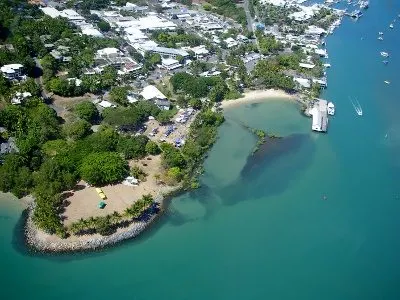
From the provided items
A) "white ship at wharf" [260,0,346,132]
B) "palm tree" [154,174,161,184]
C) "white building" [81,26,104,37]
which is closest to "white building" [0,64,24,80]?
"white building" [81,26,104,37]

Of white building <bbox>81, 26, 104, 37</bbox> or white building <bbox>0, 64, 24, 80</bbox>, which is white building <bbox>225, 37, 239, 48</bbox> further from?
white building <bbox>0, 64, 24, 80</bbox>

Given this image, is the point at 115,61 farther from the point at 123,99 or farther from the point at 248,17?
the point at 248,17

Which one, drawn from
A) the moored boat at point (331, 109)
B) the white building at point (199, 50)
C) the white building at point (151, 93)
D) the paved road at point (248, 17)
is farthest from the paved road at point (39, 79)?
the paved road at point (248, 17)

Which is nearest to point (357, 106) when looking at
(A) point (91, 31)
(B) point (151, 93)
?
(B) point (151, 93)

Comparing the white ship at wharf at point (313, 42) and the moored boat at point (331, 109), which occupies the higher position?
the white ship at wharf at point (313, 42)

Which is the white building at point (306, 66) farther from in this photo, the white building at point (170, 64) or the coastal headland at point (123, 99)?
the white building at point (170, 64)
